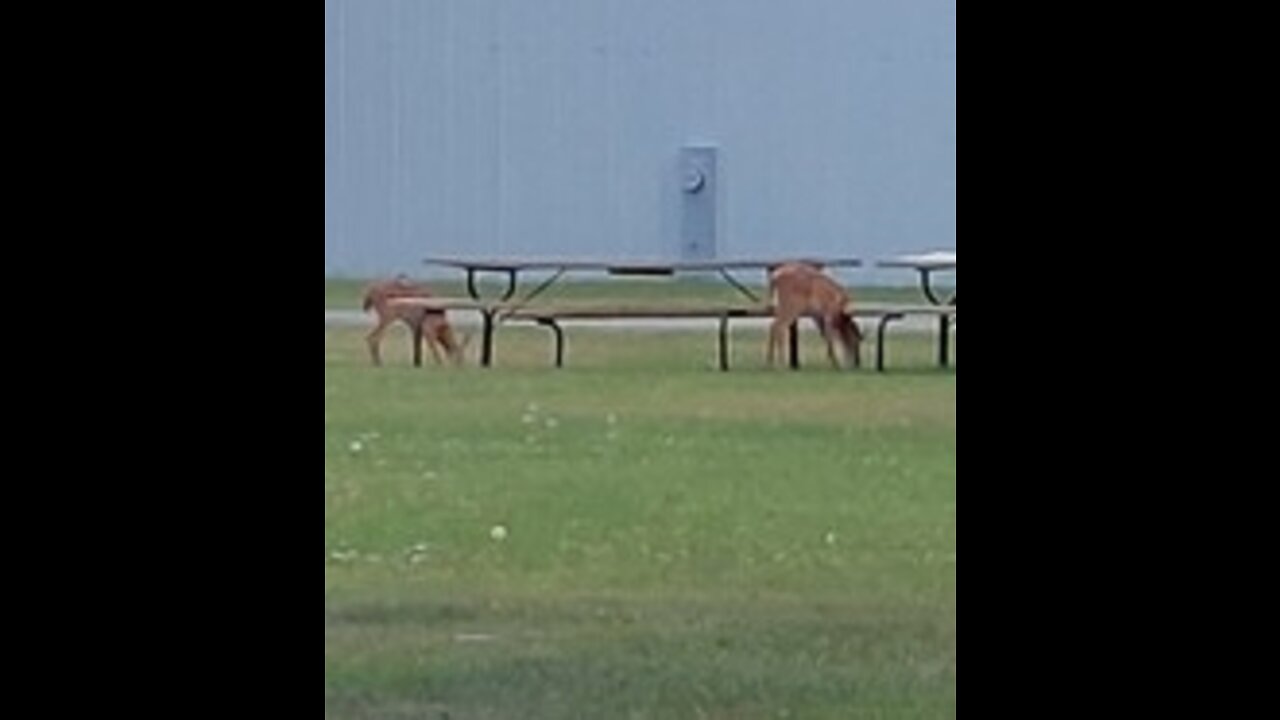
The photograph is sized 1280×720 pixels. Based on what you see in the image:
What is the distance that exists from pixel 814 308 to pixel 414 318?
1204 millimetres

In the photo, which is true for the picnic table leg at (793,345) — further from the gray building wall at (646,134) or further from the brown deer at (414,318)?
the brown deer at (414,318)

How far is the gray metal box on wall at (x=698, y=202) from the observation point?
8906 millimetres

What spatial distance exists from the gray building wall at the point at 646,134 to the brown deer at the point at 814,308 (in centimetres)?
28

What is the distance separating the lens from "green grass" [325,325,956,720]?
3693 mm

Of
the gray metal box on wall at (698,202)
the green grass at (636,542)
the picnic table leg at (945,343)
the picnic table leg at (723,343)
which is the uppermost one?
the gray metal box on wall at (698,202)

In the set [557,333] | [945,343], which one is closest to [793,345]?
[557,333]

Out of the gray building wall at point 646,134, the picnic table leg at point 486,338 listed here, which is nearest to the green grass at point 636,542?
the picnic table leg at point 486,338
